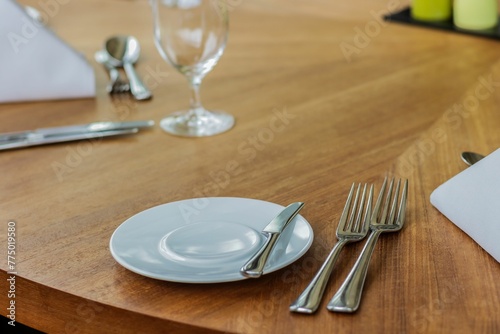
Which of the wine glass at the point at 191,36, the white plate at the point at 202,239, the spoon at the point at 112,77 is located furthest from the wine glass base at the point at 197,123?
the white plate at the point at 202,239

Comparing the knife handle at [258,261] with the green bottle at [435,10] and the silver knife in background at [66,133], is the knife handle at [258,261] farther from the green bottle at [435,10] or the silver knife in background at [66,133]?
the green bottle at [435,10]

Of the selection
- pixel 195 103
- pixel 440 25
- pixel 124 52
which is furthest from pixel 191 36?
pixel 440 25

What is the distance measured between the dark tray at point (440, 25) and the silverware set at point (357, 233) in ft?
2.40

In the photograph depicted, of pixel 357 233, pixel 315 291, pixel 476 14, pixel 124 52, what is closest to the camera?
pixel 315 291

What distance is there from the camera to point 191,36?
1.04 m

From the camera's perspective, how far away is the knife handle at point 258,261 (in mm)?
624

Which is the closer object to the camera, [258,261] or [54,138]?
[258,261]

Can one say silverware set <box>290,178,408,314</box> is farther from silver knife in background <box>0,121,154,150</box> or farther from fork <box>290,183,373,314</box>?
silver knife in background <box>0,121,154,150</box>

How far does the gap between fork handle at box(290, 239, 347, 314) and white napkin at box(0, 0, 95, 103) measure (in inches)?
26.0

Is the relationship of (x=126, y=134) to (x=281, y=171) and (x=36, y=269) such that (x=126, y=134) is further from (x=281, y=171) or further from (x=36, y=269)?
(x=36, y=269)

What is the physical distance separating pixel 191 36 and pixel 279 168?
0.25 meters

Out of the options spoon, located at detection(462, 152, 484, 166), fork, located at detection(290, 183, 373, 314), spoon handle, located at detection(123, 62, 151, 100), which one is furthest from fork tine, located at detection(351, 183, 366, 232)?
spoon handle, located at detection(123, 62, 151, 100)

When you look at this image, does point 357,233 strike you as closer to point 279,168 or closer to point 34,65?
point 279,168

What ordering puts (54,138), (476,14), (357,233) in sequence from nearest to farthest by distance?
(357,233) → (54,138) → (476,14)
